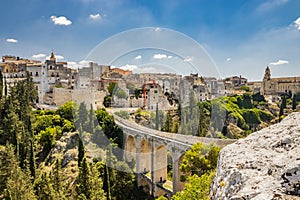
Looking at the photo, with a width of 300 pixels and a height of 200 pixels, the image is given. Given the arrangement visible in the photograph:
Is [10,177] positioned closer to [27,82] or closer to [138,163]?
[138,163]

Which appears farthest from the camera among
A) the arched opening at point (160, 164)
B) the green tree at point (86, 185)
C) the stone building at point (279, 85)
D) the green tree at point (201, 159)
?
the stone building at point (279, 85)

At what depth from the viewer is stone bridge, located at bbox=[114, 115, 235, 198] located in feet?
34.9

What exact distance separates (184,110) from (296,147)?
7.05 metres

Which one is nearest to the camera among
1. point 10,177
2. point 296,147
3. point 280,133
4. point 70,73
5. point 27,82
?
point 296,147

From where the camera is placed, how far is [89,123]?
1480 centimetres

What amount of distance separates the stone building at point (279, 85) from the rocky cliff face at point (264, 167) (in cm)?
4467

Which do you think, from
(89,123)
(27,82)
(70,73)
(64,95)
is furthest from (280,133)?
(70,73)

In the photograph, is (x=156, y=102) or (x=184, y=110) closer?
(x=184, y=110)

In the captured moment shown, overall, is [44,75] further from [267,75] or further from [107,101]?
[267,75]

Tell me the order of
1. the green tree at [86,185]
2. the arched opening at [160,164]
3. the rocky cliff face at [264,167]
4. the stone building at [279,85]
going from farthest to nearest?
1. the stone building at [279,85]
2. the arched opening at [160,164]
3. the green tree at [86,185]
4. the rocky cliff face at [264,167]

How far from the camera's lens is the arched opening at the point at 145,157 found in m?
12.9

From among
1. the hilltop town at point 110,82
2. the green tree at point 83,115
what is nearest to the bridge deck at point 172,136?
the hilltop town at point 110,82

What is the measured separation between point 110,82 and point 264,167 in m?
11.8

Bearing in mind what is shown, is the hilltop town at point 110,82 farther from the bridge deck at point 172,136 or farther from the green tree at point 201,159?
the green tree at point 201,159
